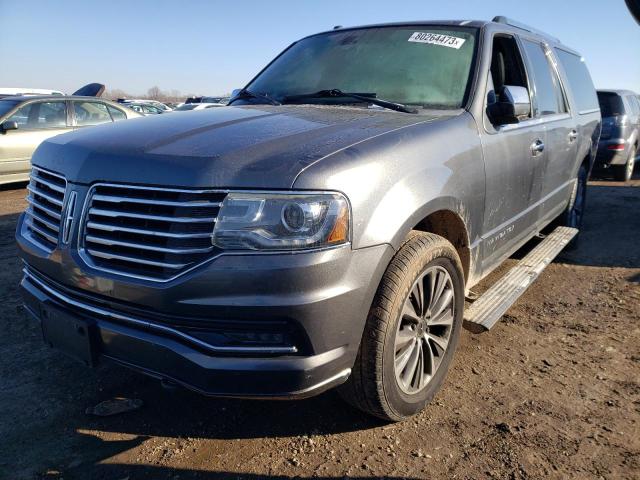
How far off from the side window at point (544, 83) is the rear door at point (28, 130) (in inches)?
290

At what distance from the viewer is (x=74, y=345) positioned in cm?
215

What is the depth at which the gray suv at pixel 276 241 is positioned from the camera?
1854mm

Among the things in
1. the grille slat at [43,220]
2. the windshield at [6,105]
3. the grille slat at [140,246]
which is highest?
the windshield at [6,105]

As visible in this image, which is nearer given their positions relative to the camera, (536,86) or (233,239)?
(233,239)

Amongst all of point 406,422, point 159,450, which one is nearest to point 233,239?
point 159,450

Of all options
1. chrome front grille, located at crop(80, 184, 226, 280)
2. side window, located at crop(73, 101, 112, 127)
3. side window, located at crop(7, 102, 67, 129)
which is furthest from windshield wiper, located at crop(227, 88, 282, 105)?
side window, located at crop(73, 101, 112, 127)

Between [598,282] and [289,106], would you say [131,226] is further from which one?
[598,282]

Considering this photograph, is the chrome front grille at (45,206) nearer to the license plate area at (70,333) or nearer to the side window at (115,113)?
the license plate area at (70,333)

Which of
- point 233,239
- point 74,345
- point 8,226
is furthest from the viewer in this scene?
point 8,226

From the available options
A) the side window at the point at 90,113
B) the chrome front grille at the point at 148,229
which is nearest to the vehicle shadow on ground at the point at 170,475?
the chrome front grille at the point at 148,229

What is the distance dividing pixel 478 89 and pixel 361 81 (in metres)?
0.71

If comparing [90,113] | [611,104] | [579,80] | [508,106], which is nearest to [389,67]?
[508,106]

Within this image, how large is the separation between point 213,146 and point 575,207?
4665mm

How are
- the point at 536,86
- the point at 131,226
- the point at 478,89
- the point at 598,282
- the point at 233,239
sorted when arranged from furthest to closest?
the point at 598,282 < the point at 536,86 < the point at 478,89 < the point at 131,226 < the point at 233,239
